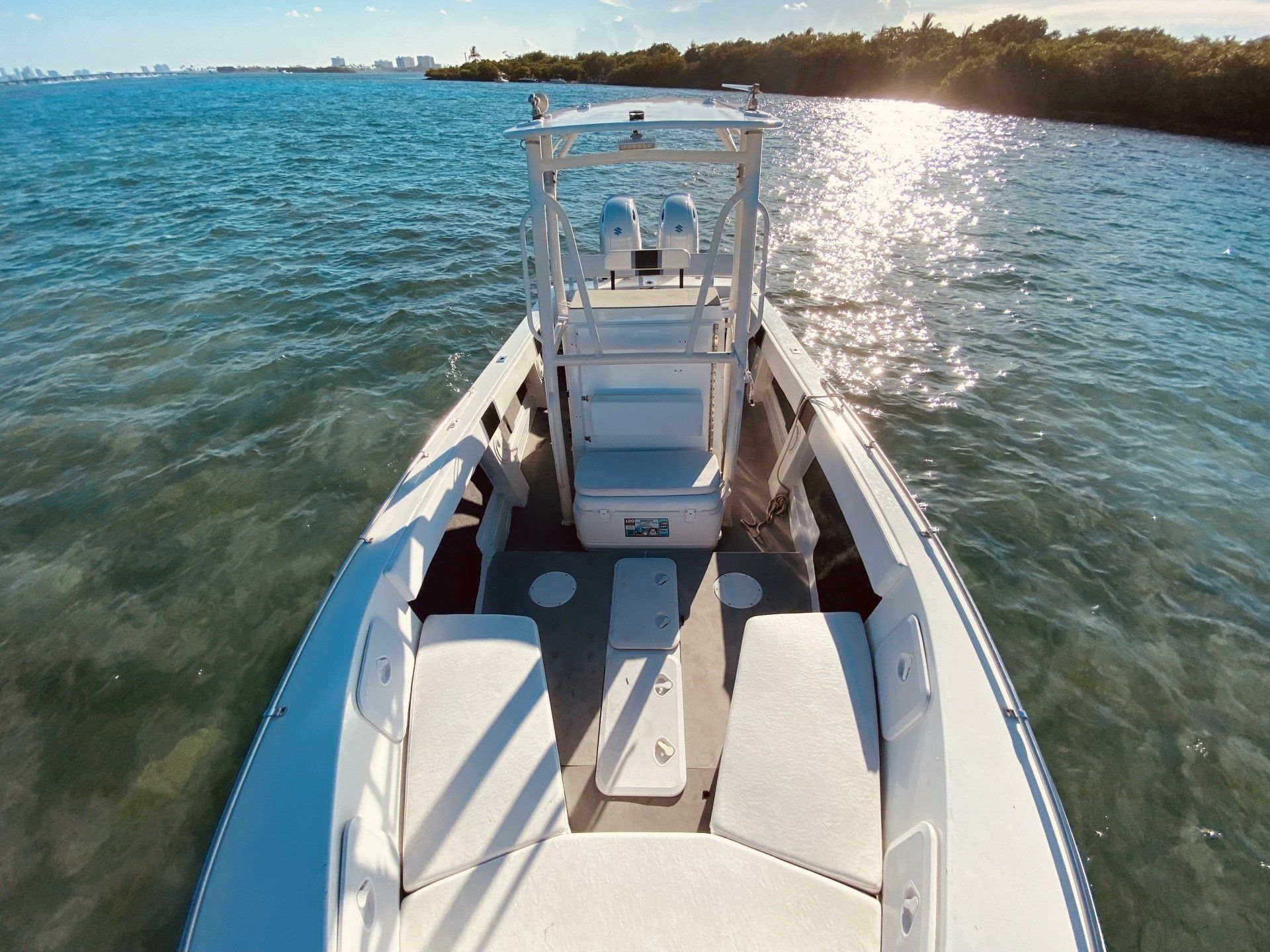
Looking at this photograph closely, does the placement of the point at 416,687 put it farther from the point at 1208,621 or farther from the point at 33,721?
the point at 1208,621

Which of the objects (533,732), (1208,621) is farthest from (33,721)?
(1208,621)

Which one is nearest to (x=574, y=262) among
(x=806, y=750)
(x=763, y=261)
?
(x=763, y=261)

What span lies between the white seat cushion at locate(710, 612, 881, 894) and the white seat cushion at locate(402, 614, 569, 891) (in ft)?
2.25

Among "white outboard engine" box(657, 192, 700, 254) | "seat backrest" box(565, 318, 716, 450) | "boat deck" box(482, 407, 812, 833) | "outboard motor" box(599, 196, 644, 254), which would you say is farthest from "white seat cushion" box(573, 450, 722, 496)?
"white outboard engine" box(657, 192, 700, 254)

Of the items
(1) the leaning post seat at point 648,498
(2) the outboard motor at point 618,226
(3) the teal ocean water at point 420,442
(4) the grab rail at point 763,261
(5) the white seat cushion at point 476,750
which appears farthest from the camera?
(2) the outboard motor at point 618,226

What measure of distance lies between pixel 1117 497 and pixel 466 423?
6022 millimetres

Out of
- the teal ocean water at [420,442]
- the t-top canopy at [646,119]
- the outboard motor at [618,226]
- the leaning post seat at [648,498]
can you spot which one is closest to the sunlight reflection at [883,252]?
the teal ocean water at [420,442]

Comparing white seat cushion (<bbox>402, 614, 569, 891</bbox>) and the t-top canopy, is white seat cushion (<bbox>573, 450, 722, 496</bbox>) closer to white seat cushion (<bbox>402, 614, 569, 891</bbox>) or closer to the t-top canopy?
white seat cushion (<bbox>402, 614, 569, 891</bbox>)

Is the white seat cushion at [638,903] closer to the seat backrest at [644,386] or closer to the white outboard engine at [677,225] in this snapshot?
the seat backrest at [644,386]

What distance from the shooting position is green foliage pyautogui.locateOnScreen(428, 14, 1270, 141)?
28.3m

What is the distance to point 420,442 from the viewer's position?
6.05 metres

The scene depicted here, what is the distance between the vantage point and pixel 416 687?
7.85 feet

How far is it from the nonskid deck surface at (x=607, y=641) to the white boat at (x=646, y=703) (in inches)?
0.6

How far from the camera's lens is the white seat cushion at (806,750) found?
6.46ft
